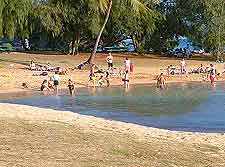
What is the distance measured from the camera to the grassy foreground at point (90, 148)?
977cm

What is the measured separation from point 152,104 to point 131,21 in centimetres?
3541

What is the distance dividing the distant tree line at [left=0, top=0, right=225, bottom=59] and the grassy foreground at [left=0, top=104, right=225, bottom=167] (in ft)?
122

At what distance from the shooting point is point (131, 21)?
60.2 m

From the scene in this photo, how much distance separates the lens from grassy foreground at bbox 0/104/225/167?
32.0ft

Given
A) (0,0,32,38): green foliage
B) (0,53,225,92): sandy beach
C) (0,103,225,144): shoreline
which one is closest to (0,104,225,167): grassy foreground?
(0,103,225,144): shoreline

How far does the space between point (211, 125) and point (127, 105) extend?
22.7 feet

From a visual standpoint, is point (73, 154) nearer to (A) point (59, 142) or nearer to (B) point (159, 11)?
(A) point (59, 142)

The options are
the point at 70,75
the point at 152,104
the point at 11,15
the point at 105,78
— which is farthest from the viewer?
the point at 11,15

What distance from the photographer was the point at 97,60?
179ft

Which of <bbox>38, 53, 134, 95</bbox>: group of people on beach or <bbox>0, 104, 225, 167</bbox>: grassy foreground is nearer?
<bbox>0, 104, 225, 167</bbox>: grassy foreground

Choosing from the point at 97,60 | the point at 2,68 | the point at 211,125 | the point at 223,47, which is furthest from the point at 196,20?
the point at 211,125

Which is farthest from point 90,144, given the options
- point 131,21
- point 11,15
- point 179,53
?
point 179,53

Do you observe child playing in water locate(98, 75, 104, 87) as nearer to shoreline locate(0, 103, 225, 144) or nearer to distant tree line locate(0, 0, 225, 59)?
distant tree line locate(0, 0, 225, 59)

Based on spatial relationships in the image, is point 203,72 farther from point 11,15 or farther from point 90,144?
point 90,144
